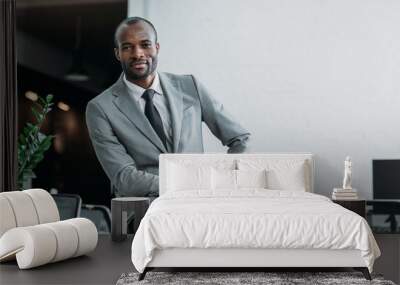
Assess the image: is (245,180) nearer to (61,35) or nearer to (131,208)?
(131,208)

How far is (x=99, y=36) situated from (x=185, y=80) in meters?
1.15

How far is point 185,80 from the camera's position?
698cm

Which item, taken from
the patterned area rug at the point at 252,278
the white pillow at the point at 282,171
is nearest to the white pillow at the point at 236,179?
the white pillow at the point at 282,171

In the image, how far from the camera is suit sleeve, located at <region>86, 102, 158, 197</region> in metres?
6.86

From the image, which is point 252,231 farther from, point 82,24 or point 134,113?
point 82,24

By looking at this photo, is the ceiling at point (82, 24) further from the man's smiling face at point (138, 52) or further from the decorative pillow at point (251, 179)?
the decorative pillow at point (251, 179)

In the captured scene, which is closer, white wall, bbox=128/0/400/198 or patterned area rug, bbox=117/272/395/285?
patterned area rug, bbox=117/272/395/285

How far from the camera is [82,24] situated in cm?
702

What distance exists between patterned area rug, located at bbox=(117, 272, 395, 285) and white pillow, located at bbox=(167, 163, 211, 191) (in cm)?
168

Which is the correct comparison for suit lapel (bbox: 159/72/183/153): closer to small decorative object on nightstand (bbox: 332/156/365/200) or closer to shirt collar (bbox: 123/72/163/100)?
shirt collar (bbox: 123/72/163/100)

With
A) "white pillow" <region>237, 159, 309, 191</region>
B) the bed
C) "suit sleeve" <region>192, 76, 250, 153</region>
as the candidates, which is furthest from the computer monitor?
the bed

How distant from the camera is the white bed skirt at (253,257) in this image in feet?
15.0

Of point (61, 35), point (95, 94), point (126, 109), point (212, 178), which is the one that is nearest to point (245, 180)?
point (212, 178)

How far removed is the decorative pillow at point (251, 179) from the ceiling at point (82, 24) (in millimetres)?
Result: 1980
